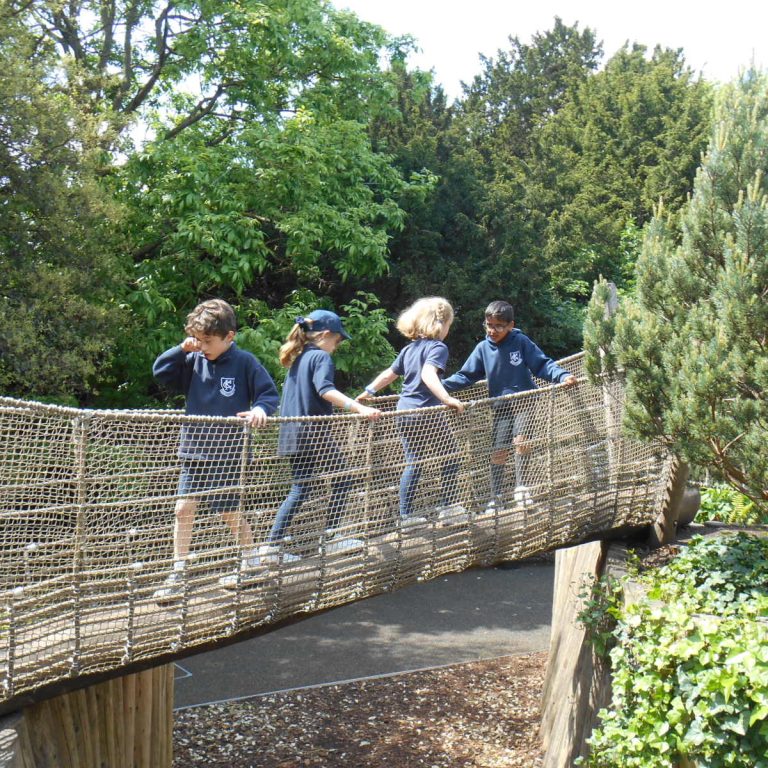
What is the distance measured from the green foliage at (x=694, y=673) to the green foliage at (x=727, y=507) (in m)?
2.30

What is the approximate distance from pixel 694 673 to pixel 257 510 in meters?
1.98

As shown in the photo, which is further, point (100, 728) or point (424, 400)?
point (424, 400)

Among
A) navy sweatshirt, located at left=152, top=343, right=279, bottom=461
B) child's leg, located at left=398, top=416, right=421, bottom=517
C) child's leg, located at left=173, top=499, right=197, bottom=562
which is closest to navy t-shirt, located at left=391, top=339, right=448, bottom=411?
child's leg, located at left=398, top=416, right=421, bottom=517

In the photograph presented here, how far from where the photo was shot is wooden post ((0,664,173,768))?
3729 millimetres

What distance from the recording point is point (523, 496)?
16.2ft

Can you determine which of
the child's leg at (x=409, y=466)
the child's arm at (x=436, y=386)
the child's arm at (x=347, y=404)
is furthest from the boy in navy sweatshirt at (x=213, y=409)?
the child's arm at (x=436, y=386)

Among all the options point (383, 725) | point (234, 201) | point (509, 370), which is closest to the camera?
point (509, 370)

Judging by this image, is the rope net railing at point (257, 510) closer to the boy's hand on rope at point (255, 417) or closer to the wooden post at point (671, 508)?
the boy's hand on rope at point (255, 417)

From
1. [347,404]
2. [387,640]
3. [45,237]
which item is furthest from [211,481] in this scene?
[387,640]

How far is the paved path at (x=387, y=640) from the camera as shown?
7543 millimetres

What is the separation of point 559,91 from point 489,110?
9.78 feet

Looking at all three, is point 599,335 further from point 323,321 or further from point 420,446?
point 323,321

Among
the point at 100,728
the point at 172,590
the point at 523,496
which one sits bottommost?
the point at 100,728

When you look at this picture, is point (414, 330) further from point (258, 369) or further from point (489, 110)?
point (489, 110)
